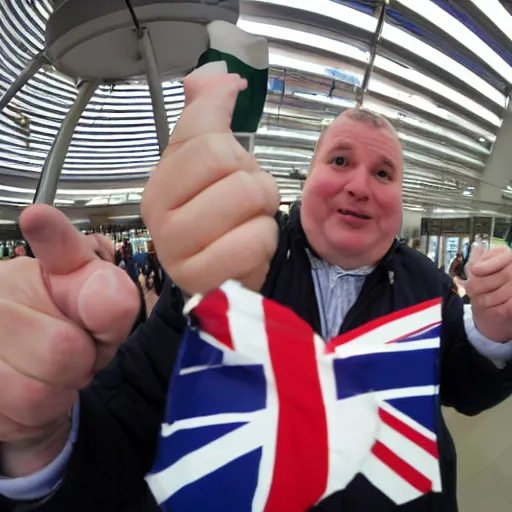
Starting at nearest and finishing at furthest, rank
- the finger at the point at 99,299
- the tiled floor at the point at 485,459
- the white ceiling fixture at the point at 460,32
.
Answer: the finger at the point at 99,299 → the white ceiling fixture at the point at 460,32 → the tiled floor at the point at 485,459

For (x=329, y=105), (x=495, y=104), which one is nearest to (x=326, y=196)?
(x=329, y=105)

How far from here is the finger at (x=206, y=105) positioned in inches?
8.6

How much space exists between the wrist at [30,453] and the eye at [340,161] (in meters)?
0.28

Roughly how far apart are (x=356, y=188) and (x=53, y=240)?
0.22 m

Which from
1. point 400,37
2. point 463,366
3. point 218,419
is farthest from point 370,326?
point 400,37

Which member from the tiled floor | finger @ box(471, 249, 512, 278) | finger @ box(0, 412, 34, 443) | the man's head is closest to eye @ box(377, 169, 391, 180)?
the man's head

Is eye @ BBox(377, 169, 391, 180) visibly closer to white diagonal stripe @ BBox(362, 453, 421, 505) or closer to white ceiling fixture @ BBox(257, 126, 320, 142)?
white ceiling fixture @ BBox(257, 126, 320, 142)

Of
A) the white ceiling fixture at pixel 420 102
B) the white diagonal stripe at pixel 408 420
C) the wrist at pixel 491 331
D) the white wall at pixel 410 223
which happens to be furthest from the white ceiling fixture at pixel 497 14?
the white diagonal stripe at pixel 408 420

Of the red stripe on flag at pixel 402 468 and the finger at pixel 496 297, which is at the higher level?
the finger at pixel 496 297

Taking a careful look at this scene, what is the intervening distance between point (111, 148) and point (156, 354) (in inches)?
10.2

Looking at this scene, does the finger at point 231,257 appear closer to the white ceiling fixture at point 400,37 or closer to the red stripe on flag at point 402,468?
the red stripe on flag at point 402,468

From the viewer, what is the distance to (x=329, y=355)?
0.84 ft

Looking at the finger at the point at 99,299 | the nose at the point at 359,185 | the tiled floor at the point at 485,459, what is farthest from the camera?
the tiled floor at the point at 485,459

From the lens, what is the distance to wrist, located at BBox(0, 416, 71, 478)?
0.26 m
